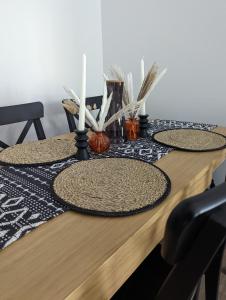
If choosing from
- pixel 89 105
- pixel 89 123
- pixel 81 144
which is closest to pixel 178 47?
pixel 89 105

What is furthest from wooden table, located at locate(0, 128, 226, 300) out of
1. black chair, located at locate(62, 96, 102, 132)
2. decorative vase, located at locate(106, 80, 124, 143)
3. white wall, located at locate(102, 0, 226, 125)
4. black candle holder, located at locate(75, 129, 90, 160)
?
white wall, located at locate(102, 0, 226, 125)

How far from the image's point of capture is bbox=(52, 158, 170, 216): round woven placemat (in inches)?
25.2

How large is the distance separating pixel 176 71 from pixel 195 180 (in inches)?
47.3

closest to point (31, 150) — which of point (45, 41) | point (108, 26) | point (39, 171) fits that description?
point (39, 171)

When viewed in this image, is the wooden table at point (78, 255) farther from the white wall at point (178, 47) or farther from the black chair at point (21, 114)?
the white wall at point (178, 47)

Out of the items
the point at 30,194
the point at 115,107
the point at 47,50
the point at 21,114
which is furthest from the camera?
the point at 47,50

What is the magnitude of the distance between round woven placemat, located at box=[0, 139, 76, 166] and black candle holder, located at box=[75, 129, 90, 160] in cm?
4

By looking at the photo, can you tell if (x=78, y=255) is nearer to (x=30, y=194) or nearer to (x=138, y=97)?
(x=30, y=194)

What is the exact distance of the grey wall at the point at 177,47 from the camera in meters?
1.67

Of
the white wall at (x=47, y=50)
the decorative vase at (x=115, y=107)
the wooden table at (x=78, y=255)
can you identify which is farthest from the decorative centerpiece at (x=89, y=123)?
the white wall at (x=47, y=50)

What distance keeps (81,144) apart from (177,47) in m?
1.21

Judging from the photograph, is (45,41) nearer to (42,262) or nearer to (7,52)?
(7,52)

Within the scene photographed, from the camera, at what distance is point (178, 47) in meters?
1.79

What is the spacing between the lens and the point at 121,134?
45.6 inches
